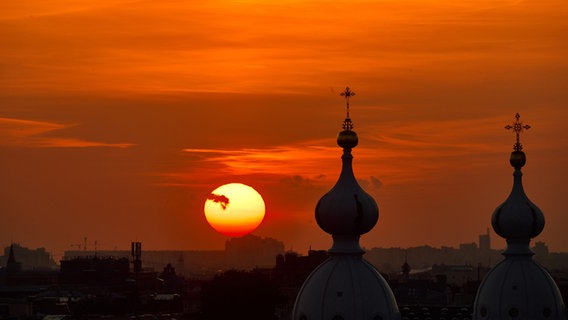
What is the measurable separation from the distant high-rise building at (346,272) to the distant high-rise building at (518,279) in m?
7.39

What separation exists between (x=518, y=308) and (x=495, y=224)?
5568 mm

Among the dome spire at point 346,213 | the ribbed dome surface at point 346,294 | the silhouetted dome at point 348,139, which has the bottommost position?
the ribbed dome surface at point 346,294

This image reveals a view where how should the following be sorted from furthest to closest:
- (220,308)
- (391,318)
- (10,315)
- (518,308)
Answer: (10,315), (220,308), (518,308), (391,318)

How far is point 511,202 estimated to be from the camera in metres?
88.8

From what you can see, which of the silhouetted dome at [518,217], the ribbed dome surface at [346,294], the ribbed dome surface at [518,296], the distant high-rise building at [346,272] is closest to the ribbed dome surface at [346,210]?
the distant high-rise building at [346,272]

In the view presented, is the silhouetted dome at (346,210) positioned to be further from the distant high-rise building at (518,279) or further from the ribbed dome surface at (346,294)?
the distant high-rise building at (518,279)

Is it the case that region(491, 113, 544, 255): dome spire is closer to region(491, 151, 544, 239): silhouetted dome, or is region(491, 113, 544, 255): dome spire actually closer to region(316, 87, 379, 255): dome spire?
region(491, 151, 544, 239): silhouetted dome

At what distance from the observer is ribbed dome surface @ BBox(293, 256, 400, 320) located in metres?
77.2

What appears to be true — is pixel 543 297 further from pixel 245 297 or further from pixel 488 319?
pixel 245 297

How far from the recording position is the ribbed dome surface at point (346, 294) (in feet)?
253

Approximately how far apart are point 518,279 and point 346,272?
1003cm

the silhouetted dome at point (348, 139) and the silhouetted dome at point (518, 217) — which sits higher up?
the silhouetted dome at point (348, 139)

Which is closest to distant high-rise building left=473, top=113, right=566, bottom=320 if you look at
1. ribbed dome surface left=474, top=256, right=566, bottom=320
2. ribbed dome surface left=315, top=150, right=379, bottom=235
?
ribbed dome surface left=474, top=256, right=566, bottom=320

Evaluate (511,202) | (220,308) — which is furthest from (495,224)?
(220,308)
